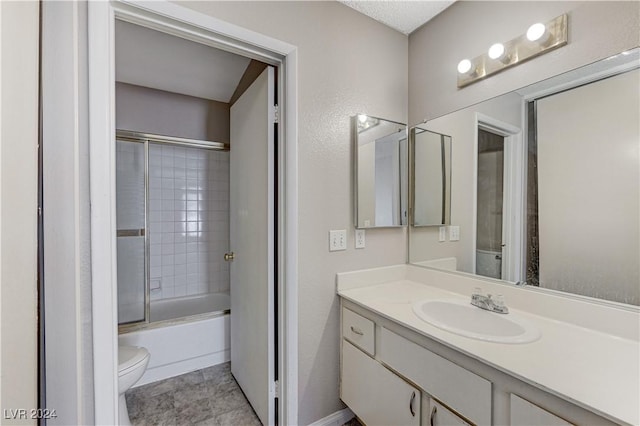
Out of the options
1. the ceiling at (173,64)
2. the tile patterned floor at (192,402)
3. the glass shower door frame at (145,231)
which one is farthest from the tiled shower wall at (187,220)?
the tile patterned floor at (192,402)

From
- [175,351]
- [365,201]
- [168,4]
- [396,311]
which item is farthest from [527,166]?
[175,351]

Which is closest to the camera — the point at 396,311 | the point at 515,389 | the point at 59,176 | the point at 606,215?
the point at 515,389

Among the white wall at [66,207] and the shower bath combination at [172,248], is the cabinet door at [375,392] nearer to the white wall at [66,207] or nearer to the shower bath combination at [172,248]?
the white wall at [66,207]

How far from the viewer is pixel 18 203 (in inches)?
28.0

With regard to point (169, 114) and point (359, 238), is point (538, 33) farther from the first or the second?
point (169, 114)

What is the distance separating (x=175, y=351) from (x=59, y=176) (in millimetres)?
1729

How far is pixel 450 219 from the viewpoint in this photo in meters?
1.65

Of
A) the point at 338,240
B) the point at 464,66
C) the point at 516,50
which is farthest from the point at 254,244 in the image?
the point at 516,50

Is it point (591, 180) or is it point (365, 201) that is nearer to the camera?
point (591, 180)

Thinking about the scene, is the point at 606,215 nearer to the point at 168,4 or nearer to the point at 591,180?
the point at 591,180

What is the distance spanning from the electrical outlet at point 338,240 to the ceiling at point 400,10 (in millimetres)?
1308

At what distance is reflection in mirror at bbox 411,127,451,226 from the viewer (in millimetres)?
1669

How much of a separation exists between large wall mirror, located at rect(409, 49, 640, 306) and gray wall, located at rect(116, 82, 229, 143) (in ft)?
7.37

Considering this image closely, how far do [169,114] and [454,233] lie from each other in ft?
8.72
